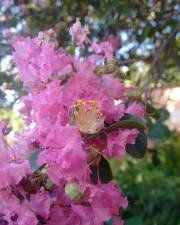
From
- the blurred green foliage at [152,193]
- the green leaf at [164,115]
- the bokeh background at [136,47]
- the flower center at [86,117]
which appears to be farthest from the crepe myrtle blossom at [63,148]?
the blurred green foliage at [152,193]

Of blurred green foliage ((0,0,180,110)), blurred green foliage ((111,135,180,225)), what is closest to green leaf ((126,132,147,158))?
blurred green foliage ((0,0,180,110))

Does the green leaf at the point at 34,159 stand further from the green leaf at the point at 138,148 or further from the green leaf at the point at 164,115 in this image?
the green leaf at the point at 164,115

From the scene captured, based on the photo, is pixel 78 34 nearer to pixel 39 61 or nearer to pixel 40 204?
pixel 39 61

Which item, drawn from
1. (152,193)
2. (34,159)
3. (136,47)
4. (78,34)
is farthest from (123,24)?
(34,159)

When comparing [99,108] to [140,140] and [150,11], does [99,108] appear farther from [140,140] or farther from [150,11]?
[150,11]

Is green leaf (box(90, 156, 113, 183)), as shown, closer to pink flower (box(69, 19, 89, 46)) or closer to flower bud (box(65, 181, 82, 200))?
flower bud (box(65, 181, 82, 200))
